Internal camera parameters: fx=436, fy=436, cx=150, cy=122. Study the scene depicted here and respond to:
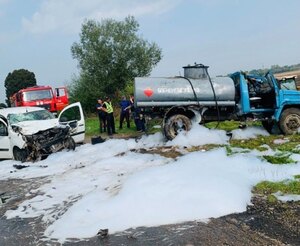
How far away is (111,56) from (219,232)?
29485 millimetres

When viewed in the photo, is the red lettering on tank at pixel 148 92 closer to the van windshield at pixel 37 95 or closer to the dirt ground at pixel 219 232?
the dirt ground at pixel 219 232

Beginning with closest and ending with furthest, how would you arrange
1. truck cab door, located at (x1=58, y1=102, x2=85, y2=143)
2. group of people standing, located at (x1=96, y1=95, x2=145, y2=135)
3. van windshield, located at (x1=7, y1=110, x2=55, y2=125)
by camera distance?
van windshield, located at (x1=7, y1=110, x2=55, y2=125)
truck cab door, located at (x1=58, y1=102, x2=85, y2=143)
group of people standing, located at (x1=96, y1=95, x2=145, y2=135)

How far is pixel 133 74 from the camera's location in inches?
1328

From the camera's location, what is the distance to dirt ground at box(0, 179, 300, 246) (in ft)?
15.5

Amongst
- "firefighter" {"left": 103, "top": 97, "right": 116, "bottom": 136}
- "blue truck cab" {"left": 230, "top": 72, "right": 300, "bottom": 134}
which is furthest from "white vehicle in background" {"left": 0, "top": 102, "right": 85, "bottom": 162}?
"blue truck cab" {"left": 230, "top": 72, "right": 300, "bottom": 134}

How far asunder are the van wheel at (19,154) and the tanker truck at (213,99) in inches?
137

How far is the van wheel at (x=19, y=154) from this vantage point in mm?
12242

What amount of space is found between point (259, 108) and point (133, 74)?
21.1 m

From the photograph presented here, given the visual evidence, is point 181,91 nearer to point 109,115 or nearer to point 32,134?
point 32,134

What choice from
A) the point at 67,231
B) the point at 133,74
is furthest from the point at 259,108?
the point at 133,74

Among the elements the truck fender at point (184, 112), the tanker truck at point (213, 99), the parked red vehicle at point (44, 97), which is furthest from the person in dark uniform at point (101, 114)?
the parked red vehicle at point (44, 97)

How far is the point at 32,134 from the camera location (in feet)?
39.5

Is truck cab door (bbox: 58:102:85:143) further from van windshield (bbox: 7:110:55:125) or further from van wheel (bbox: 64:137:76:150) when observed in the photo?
van wheel (bbox: 64:137:76:150)

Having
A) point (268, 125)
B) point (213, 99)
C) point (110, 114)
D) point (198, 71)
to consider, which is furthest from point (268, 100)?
point (110, 114)
